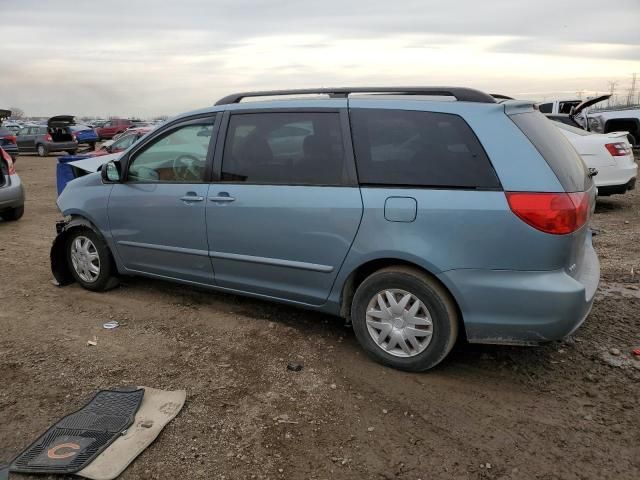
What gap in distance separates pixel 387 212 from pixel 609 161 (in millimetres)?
6732

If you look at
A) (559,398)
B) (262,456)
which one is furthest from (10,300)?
(559,398)

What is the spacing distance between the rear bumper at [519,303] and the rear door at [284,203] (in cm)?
81

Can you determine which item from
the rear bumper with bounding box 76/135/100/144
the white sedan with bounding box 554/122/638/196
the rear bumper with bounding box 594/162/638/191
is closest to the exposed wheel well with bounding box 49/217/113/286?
the white sedan with bounding box 554/122/638/196

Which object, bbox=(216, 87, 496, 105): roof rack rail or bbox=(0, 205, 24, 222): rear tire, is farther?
bbox=(0, 205, 24, 222): rear tire

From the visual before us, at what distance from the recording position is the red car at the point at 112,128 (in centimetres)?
3656

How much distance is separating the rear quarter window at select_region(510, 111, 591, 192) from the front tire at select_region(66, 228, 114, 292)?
11.9ft

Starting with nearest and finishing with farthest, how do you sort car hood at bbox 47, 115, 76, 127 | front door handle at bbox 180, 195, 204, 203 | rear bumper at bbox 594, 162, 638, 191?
front door handle at bbox 180, 195, 204, 203 < rear bumper at bbox 594, 162, 638, 191 < car hood at bbox 47, 115, 76, 127

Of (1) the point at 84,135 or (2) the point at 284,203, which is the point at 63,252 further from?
(1) the point at 84,135

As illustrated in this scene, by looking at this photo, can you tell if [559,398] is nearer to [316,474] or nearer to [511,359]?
[511,359]

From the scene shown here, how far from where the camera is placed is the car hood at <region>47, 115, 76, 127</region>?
2370 cm

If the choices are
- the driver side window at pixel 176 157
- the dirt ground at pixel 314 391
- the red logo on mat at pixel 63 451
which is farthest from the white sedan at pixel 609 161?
the red logo on mat at pixel 63 451

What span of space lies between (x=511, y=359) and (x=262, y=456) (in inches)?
72.9

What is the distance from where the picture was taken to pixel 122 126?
37.8 meters

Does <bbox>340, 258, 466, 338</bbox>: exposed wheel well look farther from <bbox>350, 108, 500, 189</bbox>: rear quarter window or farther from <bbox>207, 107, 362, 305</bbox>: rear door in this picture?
<bbox>350, 108, 500, 189</bbox>: rear quarter window
